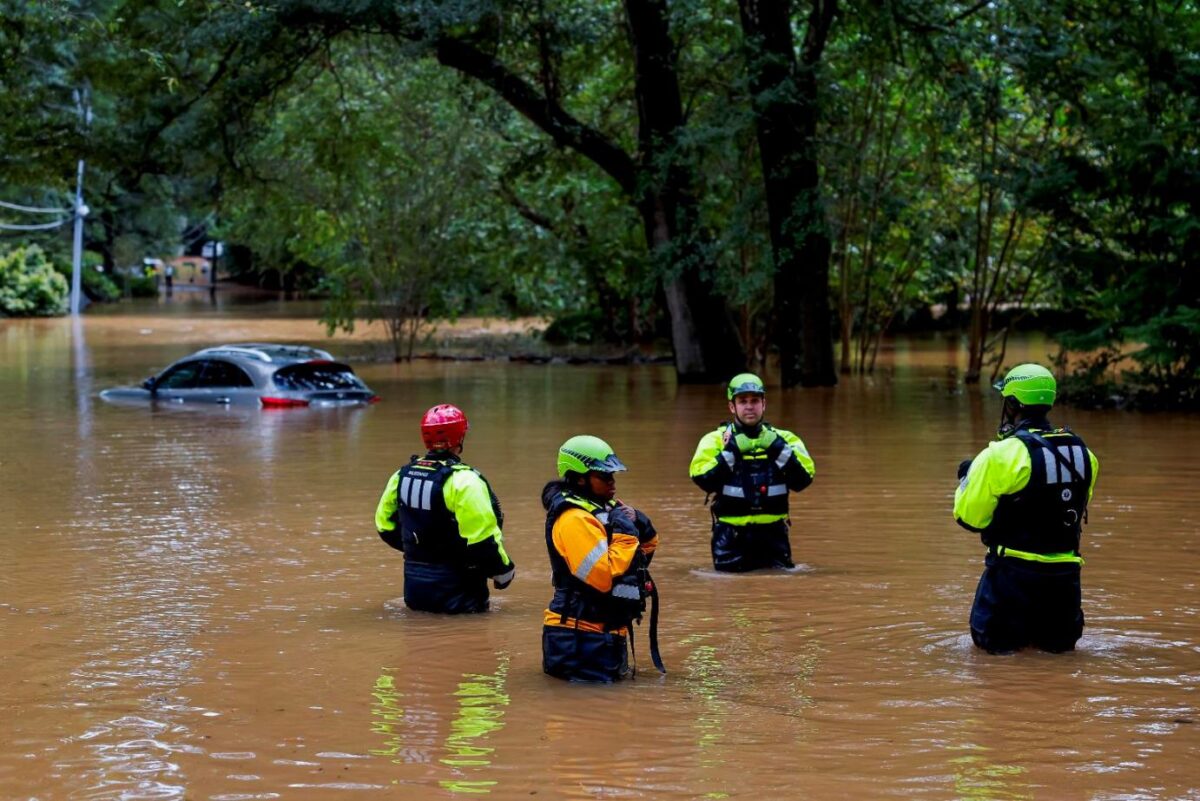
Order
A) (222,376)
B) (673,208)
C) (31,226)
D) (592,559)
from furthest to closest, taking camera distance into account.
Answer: (31,226) → (673,208) → (222,376) → (592,559)

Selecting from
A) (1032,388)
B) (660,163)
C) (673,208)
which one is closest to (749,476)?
(1032,388)

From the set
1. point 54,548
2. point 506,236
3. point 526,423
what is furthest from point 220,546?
point 506,236

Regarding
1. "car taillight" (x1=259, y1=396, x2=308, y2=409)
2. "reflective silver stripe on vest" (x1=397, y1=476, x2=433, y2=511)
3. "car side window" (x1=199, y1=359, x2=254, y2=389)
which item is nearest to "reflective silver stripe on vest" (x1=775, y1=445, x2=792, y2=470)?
"reflective silver stripe on vest" (x1=397, y1=476, x2=433, y2=511)

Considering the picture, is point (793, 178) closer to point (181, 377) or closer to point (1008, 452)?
point (181, 377)

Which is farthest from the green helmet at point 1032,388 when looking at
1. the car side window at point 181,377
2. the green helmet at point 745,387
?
the car side window at point 181,377

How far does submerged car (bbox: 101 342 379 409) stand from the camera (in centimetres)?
2342

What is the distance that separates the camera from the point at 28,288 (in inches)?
2315

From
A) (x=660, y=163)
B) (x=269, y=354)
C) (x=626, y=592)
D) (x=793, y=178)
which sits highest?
(x=660, y=163)

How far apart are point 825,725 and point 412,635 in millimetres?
2735

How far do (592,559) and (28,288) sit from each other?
5520 centimetres

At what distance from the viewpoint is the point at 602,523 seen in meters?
7.52

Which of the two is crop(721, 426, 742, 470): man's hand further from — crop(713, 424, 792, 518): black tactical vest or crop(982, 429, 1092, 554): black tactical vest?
crop(982, 429, 1092, 554): black tactical vest

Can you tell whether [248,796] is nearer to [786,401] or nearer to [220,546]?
[220,546]

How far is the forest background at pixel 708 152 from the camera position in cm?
2216
